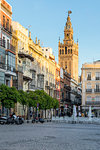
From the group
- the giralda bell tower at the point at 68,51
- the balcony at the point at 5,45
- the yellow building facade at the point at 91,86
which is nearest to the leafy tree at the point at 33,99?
the balcony at the point at 5,45

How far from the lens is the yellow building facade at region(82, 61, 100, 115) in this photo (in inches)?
4208

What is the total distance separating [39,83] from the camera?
8381cm

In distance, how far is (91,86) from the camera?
108 m

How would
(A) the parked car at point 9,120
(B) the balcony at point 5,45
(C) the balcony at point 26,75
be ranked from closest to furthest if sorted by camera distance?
(A) the parked car at point 9,120 < (B) the balcony at point 5,45 < (C) the balcony at point 26,75

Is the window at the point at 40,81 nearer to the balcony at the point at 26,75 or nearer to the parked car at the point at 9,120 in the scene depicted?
the balcony at the point at 26,75

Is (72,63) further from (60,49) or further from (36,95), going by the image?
(36,95)

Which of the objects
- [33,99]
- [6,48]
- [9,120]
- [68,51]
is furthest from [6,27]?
[68,51]

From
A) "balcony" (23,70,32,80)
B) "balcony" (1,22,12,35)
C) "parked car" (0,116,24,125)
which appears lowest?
"parked car" (0,116,24,125)

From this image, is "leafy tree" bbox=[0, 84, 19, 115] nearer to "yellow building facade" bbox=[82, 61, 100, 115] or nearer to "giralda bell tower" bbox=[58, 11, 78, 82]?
"yellow building facade" bbox=[82, 61, 100, 115]

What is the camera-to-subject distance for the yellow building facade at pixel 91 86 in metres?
107

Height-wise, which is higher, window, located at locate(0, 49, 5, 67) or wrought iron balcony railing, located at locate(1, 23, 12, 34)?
wrought iron balcony railing, located at locate(1, 23, 12, 34)

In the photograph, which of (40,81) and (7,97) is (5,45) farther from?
(40,81)

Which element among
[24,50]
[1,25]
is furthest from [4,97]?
[24,50]

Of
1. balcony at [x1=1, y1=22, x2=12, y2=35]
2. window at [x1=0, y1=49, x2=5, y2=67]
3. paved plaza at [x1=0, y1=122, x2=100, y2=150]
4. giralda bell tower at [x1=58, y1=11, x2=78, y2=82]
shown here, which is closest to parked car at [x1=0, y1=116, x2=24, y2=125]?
window at [x1=0, y1=49, x2=5, y2=67]
